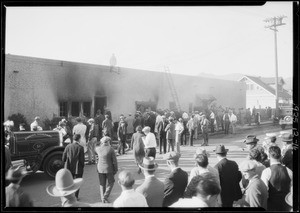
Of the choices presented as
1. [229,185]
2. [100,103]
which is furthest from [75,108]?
[229,185]

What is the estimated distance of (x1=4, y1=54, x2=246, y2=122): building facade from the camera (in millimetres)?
12141

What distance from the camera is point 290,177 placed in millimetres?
4000

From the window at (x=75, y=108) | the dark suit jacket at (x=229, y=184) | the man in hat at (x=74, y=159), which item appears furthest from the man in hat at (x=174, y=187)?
the window at (x=75, y=108)

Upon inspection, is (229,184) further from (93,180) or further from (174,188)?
(93,180)

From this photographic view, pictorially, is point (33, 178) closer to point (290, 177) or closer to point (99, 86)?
point (290, 177)

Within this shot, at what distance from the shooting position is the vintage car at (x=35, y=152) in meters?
6.72

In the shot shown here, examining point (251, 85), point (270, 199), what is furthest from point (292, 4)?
point (251, 85)

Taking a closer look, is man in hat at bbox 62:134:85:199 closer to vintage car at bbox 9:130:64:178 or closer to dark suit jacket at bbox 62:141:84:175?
dark suit jacket at bbox 62:141:84:175

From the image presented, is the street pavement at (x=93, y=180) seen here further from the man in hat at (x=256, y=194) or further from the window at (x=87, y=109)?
the window at (x=87, y=109)

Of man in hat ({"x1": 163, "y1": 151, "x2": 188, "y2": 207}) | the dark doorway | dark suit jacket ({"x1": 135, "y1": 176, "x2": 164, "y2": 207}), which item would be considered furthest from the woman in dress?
the dark doorway

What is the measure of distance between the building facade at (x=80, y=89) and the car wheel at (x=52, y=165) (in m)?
6.15

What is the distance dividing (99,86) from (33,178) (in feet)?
27.9

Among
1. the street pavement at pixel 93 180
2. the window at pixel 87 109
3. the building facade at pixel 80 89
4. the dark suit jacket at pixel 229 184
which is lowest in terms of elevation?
the street pavement at pixel 93 180

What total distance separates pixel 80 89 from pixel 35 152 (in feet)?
25.4
